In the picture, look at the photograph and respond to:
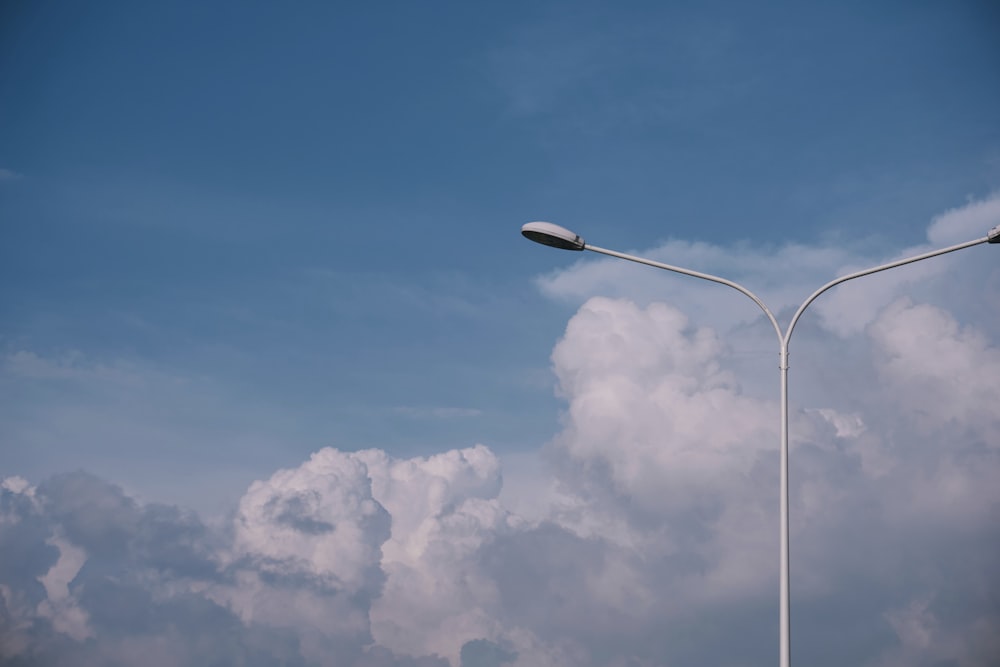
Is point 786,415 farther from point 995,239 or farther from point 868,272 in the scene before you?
point 995,239

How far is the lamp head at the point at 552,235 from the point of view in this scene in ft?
84.5

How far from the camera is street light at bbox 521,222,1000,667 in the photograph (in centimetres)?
2441

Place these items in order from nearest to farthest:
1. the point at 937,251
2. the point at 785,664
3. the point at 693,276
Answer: the point at 785,664 < the point at 937,251 < the point at 693,276

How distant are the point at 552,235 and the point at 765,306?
5.22m

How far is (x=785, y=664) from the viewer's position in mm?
23969

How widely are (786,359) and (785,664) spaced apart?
21.1 feet

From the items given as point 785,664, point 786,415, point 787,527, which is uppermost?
point 786,415

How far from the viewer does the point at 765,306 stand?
89.2 feet

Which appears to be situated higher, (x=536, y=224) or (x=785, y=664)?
(x=536, y=224)

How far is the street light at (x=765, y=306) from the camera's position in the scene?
24.4 meters

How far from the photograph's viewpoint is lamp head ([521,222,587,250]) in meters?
25.8

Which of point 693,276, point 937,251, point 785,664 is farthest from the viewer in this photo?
point 693,276

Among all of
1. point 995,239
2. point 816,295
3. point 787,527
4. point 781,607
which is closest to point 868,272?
point 816,295

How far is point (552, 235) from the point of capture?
25.9 metres
